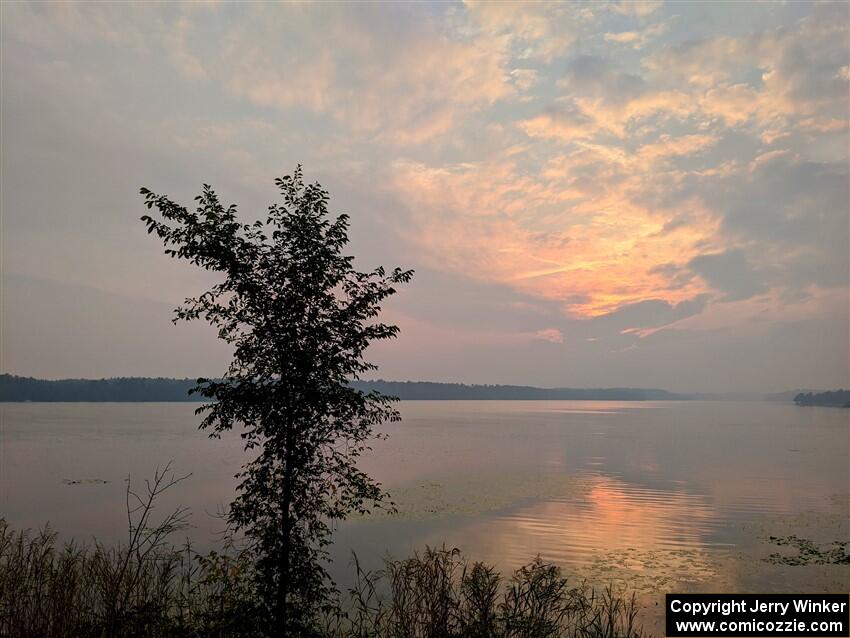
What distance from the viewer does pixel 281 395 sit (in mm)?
10289

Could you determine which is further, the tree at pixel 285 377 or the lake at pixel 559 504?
the lake at pixel 559 504

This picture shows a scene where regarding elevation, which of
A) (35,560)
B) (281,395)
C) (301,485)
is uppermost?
(281,395)

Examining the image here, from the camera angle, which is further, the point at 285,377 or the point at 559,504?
the point at 559,504

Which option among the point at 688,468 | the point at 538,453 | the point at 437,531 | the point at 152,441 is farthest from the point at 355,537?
the point at 152,441

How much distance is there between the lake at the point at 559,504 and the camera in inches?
866

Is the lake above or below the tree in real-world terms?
below

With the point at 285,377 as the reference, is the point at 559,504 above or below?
below

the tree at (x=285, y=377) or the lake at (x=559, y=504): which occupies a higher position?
the tree at (x=285, y=377)

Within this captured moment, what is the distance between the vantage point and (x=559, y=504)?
114 ft

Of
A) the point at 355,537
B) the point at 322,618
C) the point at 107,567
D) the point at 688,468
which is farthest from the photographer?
the point at 688,468

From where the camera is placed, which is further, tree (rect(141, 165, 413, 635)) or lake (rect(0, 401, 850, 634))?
lake (rect(0, 401, 850, 634))

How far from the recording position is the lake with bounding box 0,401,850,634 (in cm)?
2198

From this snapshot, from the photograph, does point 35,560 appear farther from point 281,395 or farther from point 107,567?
point 281,395

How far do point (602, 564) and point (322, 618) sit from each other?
11.5 meters
